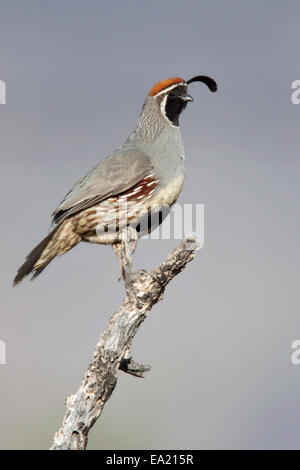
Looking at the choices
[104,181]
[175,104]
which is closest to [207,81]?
[175,104]

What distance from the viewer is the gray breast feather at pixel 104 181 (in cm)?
407

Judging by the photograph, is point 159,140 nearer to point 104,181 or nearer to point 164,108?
point 164,108

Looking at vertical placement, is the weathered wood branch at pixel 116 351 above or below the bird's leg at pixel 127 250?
below

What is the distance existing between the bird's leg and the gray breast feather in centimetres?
26

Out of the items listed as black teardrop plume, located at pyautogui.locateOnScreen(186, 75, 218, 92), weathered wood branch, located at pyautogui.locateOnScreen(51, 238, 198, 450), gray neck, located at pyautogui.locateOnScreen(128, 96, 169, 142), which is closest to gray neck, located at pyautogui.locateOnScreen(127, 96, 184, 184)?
gray neck, located at pyautogui.locateOnScreen(128, 96, 169, 142)

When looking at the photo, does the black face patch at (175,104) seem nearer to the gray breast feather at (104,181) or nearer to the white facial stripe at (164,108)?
the white facial stripe at (164,108)

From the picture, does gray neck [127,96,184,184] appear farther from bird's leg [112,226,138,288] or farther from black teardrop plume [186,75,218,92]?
bird's leg [112,226,138,288]

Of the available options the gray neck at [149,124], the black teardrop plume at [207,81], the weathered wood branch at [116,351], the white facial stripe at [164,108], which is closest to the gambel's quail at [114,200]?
the gray neck at [149,124]

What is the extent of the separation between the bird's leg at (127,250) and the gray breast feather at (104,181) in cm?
26

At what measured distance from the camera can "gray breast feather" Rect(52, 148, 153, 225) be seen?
4.07m

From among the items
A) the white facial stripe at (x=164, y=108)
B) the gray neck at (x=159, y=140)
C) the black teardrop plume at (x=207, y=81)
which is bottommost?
the gray neck at (x=159, y=140)

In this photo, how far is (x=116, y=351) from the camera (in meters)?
3.31
